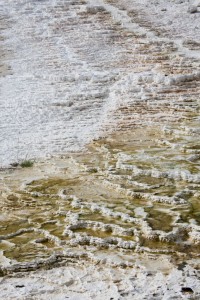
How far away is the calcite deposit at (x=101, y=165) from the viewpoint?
4.57 m

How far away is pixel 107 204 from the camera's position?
6062 mm

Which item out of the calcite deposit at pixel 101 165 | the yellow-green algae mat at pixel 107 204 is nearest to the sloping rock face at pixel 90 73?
the calcite deposit at pixel 101 165

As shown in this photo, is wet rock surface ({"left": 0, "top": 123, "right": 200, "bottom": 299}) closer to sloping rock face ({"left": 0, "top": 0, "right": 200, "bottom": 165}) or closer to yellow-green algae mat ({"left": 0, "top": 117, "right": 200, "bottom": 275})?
yellow-green algae mat ({"left": 0, "top": 117, "right": 200, "bottom": 275})

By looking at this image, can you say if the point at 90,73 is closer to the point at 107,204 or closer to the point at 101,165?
the point at 101,165

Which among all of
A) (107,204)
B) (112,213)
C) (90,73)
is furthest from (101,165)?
(90,73)

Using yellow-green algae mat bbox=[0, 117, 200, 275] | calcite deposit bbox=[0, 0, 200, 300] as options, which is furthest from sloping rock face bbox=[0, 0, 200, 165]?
yellow-green algae mat bbox=[0, 117, 200, 275]

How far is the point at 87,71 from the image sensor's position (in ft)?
41.5

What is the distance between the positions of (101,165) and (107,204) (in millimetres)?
1390

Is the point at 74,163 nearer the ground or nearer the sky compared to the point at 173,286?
nearer the ground

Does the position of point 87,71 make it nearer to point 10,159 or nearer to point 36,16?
point 10,159

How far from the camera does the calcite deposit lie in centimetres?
457

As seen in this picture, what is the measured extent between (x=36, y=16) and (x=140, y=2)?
366 cm

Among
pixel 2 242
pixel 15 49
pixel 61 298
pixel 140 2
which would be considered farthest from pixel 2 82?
pixel 140 2

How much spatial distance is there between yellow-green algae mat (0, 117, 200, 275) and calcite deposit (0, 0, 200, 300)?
12 millimetres
